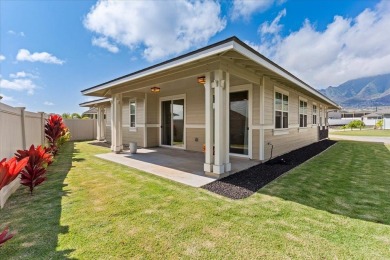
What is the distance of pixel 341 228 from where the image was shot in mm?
2570

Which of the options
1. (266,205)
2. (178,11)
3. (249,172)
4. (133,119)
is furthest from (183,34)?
(266,205)

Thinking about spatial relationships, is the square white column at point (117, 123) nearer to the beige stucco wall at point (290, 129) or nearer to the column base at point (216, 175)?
the column base at point (216, 175)

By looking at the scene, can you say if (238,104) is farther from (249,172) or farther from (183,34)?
(183,34)

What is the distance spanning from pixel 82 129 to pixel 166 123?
902 cm

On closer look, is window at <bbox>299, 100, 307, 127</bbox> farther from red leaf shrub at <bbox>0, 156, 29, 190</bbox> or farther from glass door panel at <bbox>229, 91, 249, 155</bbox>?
red leaf shrub at <bbox>0, 156, 29, 190</bbox>

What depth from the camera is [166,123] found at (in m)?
9.95

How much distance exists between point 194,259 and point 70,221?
191cm

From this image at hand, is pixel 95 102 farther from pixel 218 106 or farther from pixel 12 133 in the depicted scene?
pixel 218 106

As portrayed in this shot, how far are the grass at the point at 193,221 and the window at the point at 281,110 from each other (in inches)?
137

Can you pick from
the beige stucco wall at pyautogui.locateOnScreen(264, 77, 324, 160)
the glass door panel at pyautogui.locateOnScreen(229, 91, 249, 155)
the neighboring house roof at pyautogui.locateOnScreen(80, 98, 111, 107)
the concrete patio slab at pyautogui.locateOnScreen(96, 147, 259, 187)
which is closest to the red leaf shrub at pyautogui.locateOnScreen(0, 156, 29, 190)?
the concrete patio slab at pyautogui.locateOnScreen(96, 147, 259, 187)

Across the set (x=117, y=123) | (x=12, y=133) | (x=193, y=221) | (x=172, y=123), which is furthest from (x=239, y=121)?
(x=12, y=133)

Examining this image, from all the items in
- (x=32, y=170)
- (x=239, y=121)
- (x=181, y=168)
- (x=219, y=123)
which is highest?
(x=239, y=121)

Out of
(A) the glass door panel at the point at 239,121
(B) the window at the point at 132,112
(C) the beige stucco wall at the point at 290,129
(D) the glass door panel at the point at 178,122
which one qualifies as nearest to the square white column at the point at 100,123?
(B) the window at the point at 132,112

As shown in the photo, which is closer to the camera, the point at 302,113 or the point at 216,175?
the point at 216,175
